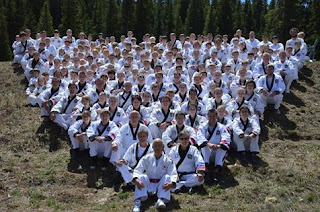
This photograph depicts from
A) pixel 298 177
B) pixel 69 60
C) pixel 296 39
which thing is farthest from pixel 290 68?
pixel 69 60

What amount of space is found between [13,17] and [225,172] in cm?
4388

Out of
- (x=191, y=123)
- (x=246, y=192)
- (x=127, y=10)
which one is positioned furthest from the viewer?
(x=127, y=10)

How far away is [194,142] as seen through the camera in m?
8.62

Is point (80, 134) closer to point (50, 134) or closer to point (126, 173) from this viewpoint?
point (126, 173)

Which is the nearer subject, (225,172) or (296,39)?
(225,172)

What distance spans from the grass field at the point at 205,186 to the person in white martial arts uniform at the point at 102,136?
0.68 meters

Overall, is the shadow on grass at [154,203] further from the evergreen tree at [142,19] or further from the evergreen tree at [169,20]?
the evergreen tree at [169,20]

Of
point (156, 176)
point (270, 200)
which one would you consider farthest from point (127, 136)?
point (270, 200)

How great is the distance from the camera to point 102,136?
9094 millimetres

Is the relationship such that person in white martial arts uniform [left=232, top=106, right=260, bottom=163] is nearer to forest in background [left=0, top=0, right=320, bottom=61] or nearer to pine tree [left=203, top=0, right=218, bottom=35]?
forest in background [left=0, top=0, right=320, bottom=61]

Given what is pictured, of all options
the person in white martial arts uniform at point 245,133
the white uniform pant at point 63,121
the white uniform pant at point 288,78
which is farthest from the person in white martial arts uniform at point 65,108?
the white uniform pant at point 288,78

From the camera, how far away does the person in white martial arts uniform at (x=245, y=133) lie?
9.48m

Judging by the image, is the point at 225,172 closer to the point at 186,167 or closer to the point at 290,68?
the point at 186,167

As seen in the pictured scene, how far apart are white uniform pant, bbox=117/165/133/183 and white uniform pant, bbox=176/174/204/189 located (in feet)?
3.63
